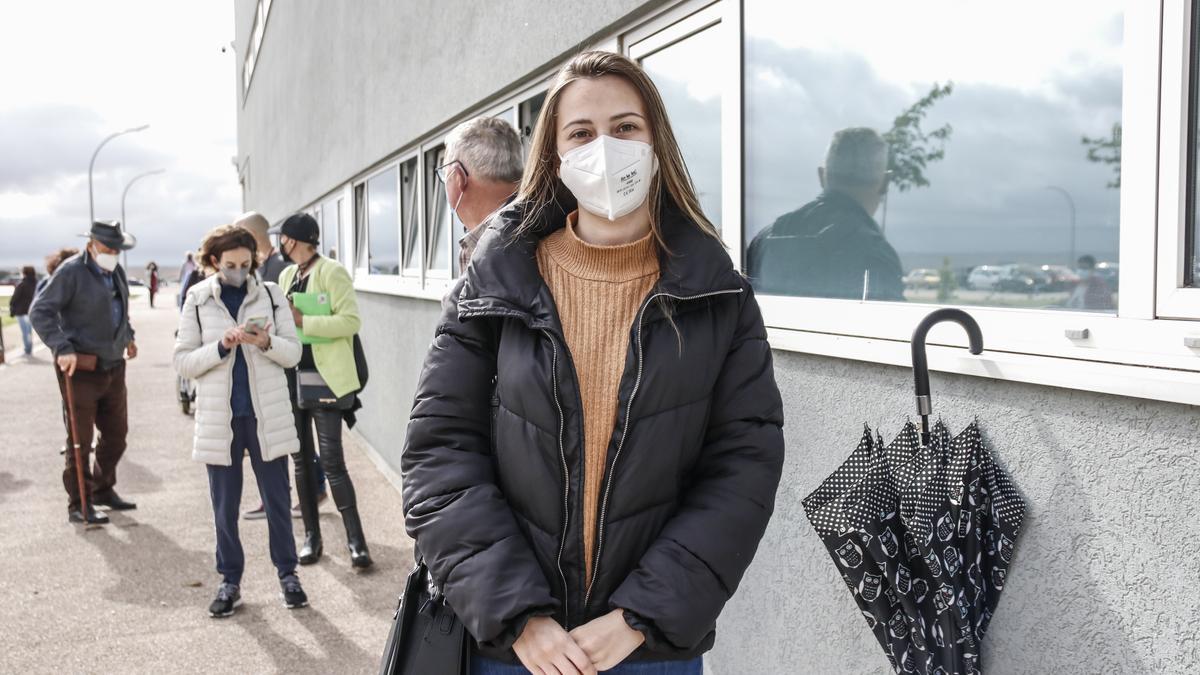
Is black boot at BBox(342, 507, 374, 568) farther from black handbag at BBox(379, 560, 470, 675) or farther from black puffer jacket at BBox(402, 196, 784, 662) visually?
black puffer jacket at BBox(402, 196, 784, 662)

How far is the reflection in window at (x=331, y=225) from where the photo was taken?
506 inches

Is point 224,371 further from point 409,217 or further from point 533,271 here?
point 409,217

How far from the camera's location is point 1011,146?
7.43ft

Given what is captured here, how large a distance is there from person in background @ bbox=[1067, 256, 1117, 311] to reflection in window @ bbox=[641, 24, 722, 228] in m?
1.62

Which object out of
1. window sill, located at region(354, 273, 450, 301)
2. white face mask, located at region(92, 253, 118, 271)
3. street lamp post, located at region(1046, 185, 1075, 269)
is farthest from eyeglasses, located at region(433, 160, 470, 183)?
white face mask, located at region(92, 253, 118, 271)

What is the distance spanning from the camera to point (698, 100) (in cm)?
370

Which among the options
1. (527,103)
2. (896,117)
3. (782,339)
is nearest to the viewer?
(896,117)

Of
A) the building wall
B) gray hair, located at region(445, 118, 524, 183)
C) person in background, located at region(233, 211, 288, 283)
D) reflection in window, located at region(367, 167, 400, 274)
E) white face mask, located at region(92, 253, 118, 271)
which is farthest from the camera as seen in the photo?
reflection in window, located at region(367, 167, 400, 274)

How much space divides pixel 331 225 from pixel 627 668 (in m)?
12.7

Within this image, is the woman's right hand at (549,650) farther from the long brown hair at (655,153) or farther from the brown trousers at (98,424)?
the brown trousers at (98,424)

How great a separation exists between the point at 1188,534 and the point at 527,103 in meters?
4.21

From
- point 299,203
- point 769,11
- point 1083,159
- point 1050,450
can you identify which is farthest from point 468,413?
point 299,203

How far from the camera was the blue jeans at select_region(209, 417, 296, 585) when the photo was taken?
15.7 ft

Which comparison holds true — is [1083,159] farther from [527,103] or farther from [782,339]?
[527,103]
